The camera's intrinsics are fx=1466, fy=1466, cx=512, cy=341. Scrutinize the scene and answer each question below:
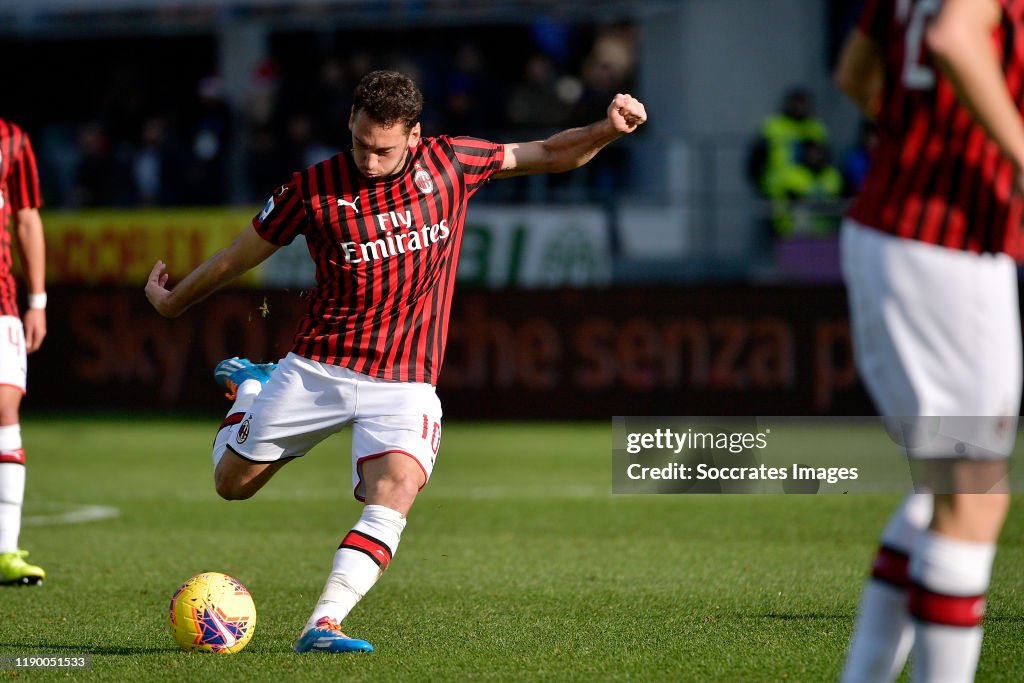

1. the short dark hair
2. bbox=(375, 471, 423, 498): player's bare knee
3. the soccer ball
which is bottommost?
the soccer ball

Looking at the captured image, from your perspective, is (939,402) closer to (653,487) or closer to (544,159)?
(544,159)

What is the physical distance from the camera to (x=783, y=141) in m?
15.7

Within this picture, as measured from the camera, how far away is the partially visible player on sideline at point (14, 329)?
21.0 ft

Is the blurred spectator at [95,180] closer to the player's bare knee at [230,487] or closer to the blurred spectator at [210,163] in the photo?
the blurred spectator at [210,163]

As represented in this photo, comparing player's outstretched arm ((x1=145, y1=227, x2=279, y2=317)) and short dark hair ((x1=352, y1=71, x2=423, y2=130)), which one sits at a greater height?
short dark hair ((x1=352, y1=71, x2=423, y2=130))

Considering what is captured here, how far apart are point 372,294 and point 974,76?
266 centimetres

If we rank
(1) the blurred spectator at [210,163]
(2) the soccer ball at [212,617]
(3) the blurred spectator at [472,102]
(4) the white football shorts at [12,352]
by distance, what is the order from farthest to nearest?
(1) the blurred spectator at [210,163] < (3) the blurred spectator at [472,102] < (4) the white football shorts at [12,352] < (2) the soccer ball at [212,617]

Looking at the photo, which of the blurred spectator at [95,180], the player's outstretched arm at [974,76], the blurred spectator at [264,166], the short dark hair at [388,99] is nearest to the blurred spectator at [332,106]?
the blurred spectator at [264,166]

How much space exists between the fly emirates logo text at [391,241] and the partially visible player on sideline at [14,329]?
2.05 metres

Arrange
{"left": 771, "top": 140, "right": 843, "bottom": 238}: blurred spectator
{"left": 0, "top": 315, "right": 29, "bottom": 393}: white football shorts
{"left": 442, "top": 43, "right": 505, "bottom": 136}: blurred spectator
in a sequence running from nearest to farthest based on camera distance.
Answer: {"left": 0, "top": 315, "right": 29, "bottom": 393}: white football shorts → {"left": 771, "top": 140, "right": 843, "bottom": 238}: blurred spectator → {"left": 442, "top": 43, "right": 505, "bottom": 136}: blurred spectator

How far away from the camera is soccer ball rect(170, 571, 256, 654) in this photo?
16.1 ft

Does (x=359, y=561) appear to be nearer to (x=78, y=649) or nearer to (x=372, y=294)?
(x=372, y=294)

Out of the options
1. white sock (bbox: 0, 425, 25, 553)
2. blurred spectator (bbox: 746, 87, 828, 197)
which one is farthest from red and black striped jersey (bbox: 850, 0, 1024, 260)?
blurred spectator (bbox: 746, 87, 828, 197)

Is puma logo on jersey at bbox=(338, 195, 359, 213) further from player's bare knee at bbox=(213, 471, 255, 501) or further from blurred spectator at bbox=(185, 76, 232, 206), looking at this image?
blurred spectator at bbox=(185, 76, 232, 206)
